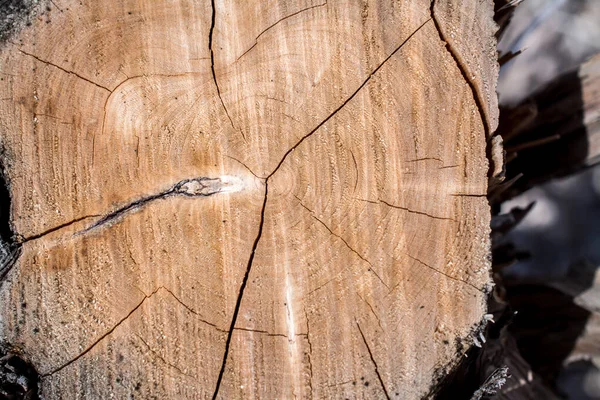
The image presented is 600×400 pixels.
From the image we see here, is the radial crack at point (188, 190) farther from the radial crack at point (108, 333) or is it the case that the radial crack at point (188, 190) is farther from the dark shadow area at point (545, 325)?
the dark shadow area at point (545, 325)

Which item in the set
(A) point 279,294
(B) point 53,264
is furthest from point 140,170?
(A) point 279,294

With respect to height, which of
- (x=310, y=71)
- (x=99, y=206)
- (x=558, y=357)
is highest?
(x=310, y=71)

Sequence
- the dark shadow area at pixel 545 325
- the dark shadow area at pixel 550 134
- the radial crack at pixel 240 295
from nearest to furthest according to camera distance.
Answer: the radial crack at pixel 240 295
the dark shadow area at pixel 550 134
the dark shadow area at pixel 545 325

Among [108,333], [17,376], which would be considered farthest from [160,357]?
[17,376]

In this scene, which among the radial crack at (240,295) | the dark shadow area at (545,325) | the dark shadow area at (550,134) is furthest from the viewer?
the dark shadow area at (545,325)

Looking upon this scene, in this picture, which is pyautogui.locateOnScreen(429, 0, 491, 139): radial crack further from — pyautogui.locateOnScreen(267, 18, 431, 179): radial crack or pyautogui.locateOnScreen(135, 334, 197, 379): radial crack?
pyautogui.locateOnScreen(135, 334, 197, 379): radial crack

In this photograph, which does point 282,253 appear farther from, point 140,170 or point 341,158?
point 140,170

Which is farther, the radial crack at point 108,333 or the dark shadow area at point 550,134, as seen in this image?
the dark shadow area at point 550,134

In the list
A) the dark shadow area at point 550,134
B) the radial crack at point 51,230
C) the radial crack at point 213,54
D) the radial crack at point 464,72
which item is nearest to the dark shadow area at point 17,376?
the radial crack at point 51,230
